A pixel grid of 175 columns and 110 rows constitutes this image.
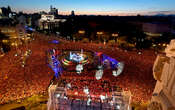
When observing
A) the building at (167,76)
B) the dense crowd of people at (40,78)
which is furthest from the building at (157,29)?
the building at (167,76)

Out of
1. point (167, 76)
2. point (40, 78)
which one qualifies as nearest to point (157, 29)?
point (40, 78)

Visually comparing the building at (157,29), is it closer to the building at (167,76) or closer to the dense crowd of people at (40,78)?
the dense crowd of people at (40,78)

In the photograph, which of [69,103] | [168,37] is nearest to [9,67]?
[69,103]

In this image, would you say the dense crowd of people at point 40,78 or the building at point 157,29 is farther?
the building at point 157,29

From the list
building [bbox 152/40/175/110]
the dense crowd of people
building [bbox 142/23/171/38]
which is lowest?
the dense crowd of people

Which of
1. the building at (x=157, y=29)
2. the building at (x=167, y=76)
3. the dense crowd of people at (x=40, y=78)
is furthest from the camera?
the building at (x=157, y=29)

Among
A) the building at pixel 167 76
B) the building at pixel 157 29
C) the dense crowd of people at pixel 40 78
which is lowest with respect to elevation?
the dense crowd of people at pixel 40 78

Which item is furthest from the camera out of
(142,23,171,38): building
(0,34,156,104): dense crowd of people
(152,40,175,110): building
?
(142,23,171,38): building

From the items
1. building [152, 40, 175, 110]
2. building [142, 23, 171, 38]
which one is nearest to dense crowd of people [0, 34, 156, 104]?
building [152, 40, 175, 110]

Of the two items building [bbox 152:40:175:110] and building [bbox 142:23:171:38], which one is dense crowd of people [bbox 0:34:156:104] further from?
building [bbox 142:23:171:38]

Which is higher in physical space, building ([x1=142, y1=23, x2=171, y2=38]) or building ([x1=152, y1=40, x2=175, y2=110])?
building ([x1=142, y1=23, x2=171, y2=38])

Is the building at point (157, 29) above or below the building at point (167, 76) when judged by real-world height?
above
